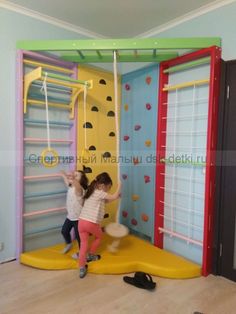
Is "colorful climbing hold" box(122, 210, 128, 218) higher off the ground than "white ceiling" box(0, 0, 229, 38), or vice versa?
"white ceiling" box(0, 0, 229, 38)

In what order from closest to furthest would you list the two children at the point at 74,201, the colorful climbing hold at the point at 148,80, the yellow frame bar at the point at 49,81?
the yellow frame bar at the point at 49,81
the two children at the point at 74,201
the colorful climbing hold at the point at 148,80

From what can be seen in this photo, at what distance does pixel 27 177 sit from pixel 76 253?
1.00 meters

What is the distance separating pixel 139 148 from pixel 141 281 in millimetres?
1667

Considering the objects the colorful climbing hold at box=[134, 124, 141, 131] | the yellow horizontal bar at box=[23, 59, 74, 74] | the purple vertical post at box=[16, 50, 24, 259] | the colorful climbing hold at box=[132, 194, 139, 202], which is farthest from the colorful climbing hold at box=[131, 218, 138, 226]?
the yellow horizontal bar at box=[23, 59, 74, 74]

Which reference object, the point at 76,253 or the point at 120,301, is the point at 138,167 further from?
the point at 120,301

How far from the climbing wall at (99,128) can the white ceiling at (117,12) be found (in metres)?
0.54

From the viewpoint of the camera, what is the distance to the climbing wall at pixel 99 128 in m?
3.23

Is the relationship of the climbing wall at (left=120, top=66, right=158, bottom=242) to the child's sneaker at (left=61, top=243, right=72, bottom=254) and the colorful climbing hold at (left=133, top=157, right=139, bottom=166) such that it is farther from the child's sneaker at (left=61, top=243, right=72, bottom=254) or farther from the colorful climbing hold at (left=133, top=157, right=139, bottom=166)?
the child's sneaker at (left=61, top=243, right=72, bottom=254)

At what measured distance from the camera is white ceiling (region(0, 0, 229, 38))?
2.60 meters

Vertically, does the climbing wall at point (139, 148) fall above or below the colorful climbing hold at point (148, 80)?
below

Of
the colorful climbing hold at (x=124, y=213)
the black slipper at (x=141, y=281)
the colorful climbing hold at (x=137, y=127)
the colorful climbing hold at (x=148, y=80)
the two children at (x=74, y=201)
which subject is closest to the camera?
the black slipper at (x=141, y=281)

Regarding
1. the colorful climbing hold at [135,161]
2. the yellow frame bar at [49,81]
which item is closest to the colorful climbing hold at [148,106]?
the colorful climbing hold at [135,161]

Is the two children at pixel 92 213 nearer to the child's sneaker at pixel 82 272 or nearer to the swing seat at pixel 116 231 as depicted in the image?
the child's sneaker at pixel 82 272

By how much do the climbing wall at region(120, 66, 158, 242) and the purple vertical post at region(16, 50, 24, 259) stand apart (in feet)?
4.80
